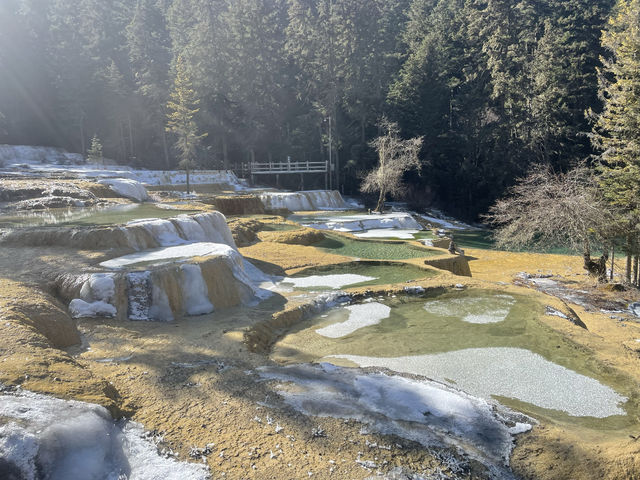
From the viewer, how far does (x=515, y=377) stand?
6.55 meters

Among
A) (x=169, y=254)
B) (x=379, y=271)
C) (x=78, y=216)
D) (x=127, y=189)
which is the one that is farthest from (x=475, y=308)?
(x=127, y=189)

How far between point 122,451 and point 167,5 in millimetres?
71136

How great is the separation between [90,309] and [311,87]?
40.7 metres

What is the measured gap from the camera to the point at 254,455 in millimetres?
4055

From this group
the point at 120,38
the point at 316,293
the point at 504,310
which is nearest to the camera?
the point at 504,310

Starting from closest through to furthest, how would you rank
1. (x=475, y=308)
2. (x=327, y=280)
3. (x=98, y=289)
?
1. (x=98, y=289)
2. (x=475, y=308)
3. (x=327, y=280)

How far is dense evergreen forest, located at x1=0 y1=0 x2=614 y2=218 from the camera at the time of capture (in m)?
38.6

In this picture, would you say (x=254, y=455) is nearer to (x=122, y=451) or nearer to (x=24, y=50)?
(x=122, y=451)

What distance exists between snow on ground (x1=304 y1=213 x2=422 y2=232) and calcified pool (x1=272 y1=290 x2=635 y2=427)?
42.2 ft

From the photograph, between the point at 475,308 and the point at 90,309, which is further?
the point at 475,308

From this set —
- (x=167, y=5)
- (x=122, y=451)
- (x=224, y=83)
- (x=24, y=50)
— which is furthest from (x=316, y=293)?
(x=167, y=5)

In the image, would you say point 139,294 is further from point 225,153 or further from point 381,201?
point 225,153

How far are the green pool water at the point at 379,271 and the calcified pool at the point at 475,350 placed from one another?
163 centimetres

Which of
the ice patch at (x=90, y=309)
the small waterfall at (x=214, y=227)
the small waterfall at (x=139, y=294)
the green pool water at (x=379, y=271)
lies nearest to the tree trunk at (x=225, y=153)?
the small waterfall at (x=214, y=227)
